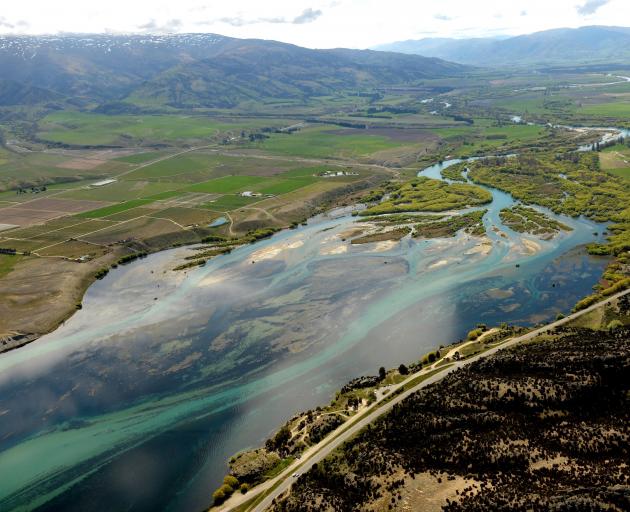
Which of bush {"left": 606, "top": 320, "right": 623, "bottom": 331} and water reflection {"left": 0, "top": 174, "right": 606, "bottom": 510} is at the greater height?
bush {"left": 606, "top": 320, "right": 623, "bottom": 331}

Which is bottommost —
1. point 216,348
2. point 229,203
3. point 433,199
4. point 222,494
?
point 222,494

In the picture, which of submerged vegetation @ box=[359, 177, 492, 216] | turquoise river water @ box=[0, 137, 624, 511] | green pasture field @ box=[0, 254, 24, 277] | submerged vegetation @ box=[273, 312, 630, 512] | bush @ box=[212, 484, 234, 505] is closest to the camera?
submerged vegetation @ box=[273, 312, 630, 512]

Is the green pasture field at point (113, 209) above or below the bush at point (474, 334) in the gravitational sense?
above

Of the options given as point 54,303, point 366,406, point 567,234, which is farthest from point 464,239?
point 54,303

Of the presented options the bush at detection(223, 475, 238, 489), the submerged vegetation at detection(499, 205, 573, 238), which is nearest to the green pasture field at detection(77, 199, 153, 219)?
the submerged vegetation at detection(499, 205, 573, 238)

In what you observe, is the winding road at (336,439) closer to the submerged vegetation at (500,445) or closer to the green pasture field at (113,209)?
the submerged vegetation at (500,445)

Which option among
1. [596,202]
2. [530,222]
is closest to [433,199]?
[530,222]

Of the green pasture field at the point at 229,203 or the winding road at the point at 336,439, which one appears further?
the green pasture field at the point at 229,203

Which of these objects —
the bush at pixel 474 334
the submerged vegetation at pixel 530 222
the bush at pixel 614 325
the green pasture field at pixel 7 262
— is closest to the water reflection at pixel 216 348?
the bush at pixel 474 334

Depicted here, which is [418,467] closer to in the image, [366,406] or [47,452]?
[366,406]

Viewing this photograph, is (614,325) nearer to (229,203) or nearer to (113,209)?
(229,203)

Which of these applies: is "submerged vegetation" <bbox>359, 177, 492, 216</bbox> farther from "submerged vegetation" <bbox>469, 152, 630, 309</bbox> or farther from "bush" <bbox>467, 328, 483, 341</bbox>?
"bush" <bbox>467, 328, 483, 341</bbox>
